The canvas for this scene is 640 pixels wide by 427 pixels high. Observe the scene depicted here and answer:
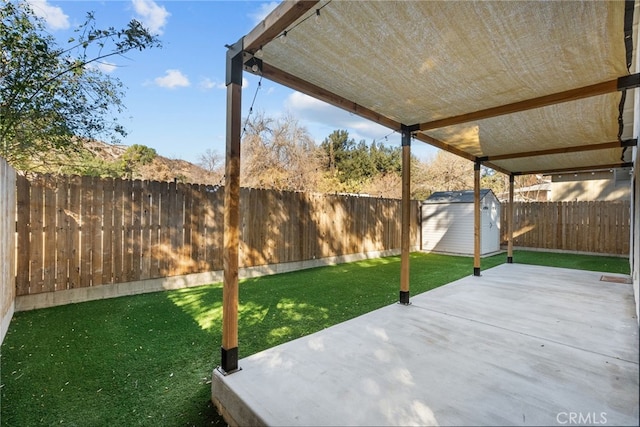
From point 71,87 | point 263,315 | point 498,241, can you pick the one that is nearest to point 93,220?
point 71,87

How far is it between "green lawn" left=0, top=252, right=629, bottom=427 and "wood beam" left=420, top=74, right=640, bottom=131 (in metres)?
2.70

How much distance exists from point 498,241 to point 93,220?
12.2 metres

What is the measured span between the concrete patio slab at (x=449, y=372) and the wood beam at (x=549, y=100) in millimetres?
2376

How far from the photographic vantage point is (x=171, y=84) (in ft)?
42.1

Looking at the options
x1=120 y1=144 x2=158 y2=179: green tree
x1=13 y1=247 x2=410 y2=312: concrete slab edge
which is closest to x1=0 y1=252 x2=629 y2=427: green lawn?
x1=13 y1=247 x2=410 y2=312: concrete slab edge

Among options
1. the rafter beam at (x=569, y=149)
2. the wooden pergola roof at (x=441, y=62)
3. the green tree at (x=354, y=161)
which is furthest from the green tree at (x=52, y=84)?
the green tree at (x=354, y=161)

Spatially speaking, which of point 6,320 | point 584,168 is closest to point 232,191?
point 6,320

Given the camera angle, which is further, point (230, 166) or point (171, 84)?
point (171, 84)

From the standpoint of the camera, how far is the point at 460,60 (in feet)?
8.00

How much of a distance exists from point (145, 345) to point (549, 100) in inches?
188

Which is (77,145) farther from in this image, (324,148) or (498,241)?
(324,148)

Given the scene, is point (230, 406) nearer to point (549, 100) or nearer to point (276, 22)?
point (276, 22)

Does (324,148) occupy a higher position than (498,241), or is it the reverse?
(324,148)

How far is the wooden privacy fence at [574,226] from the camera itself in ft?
30.9
